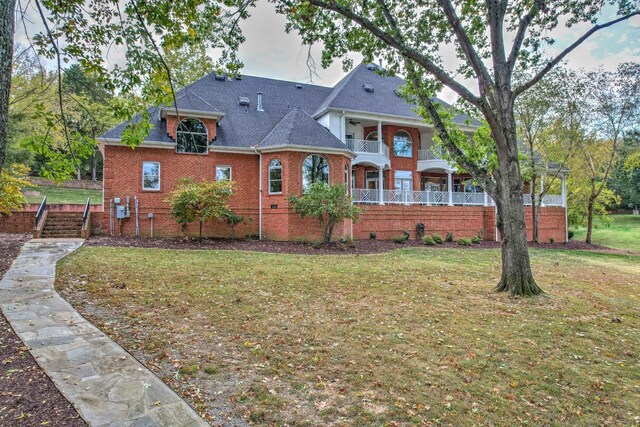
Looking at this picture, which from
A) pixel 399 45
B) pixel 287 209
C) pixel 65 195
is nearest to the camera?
pixel 399 45

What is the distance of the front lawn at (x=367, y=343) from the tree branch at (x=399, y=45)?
13.9 feet

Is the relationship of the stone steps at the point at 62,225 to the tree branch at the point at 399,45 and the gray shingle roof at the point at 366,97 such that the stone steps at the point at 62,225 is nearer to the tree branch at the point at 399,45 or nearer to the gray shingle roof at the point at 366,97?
the gray shingle roof at the point at 366,97

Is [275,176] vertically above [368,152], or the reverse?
[368,152]

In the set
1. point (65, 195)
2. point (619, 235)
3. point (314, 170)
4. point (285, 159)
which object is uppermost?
point (285, 159)

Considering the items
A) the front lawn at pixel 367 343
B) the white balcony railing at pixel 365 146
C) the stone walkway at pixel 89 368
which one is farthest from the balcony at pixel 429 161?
the stone walkway at pixel 89 368

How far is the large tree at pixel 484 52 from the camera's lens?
7.44 m

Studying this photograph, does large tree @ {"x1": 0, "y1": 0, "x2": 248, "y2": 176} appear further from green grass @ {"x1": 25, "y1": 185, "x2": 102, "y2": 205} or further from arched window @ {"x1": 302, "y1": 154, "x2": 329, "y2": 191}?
green grass @ {"x1": 25, "y1": 185, "x2": 102, "y2": 205}

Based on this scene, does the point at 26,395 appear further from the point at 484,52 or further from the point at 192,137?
the point at 192,137

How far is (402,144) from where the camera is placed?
73.8ft

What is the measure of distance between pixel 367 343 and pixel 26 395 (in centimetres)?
338

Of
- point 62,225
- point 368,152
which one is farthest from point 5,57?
point 368,152

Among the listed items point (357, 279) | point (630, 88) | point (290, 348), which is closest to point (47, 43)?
point (290, 348)

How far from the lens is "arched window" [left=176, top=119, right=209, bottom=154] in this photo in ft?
52.5

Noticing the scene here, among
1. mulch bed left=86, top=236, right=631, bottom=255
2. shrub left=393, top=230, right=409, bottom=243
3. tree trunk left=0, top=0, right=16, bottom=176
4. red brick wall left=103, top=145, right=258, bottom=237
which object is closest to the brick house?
red brick wall left=103, top=145, right=258, bottom=237
